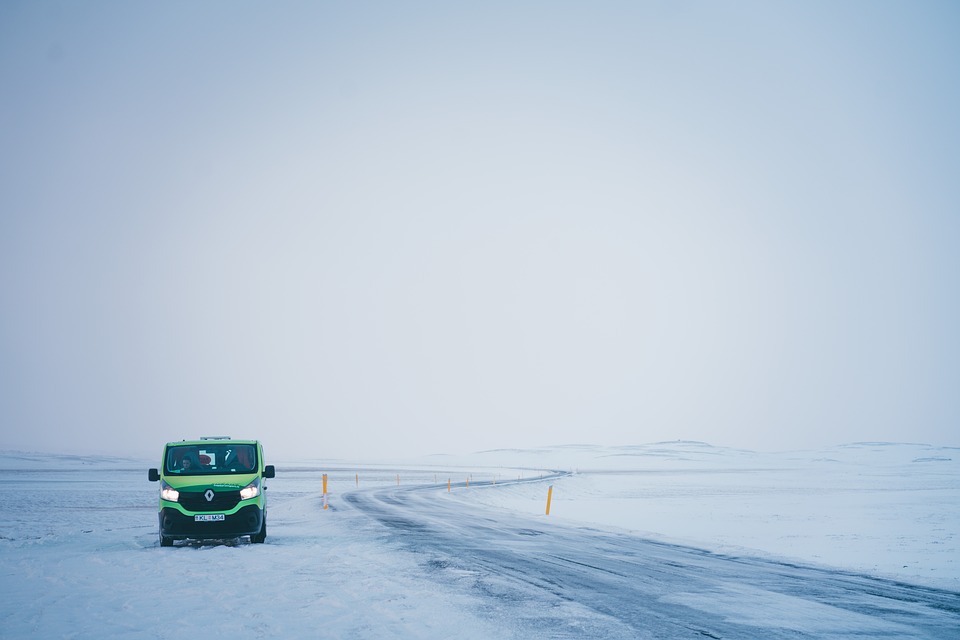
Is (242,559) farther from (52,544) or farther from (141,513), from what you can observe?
(141,513)

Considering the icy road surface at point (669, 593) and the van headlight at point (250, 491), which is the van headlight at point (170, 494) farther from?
the icy road surface at point (669, 593)

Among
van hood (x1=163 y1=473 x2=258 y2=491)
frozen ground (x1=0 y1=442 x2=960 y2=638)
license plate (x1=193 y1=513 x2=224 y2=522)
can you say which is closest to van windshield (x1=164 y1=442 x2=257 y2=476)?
van hood (x1=163 y1=473 x2=258 y2=491)

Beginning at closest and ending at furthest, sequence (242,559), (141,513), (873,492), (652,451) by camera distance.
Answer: (242,559) → (141,513) → (873,492) → (652,451)

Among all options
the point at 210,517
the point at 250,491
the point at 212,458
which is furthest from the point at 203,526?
the point at 212,458

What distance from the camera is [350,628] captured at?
7605mm

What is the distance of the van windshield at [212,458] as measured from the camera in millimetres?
15547

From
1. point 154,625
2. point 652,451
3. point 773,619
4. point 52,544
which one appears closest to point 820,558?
point 773,619

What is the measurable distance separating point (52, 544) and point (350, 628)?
467 inches

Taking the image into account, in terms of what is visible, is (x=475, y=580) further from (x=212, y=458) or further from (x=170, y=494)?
(x=212, y=458)

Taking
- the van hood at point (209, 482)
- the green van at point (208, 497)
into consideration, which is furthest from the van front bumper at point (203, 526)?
the van hood at point (209, 482)

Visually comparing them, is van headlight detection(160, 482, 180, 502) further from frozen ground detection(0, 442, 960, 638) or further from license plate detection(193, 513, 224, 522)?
frozen ground detection(0, 442, 960, 638)

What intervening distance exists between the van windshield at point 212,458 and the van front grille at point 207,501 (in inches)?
25.0

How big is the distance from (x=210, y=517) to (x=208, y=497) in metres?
0.42

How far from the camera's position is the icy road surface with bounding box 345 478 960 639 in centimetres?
791
